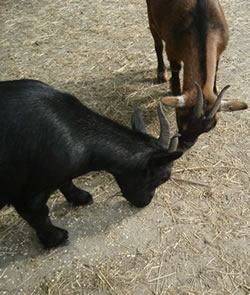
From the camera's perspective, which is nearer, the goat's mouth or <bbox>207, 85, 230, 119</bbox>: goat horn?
<bbox>207, 85, 230, 119</bbox>: goat horn

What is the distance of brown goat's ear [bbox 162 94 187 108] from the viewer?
13.7ft

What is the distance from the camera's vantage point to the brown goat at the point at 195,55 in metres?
4.17

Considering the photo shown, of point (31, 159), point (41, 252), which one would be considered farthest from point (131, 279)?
point (31, 159)

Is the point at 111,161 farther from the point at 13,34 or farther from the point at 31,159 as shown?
the point at 13,34

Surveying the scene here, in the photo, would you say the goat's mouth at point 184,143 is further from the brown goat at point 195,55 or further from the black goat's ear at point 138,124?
the black goat's ear at point 138,124

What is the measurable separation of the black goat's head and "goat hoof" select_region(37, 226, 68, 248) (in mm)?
933

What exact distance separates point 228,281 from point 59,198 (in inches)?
91.7

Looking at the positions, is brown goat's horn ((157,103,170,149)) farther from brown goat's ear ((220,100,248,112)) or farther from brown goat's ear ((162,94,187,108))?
brown goat's ear ((220,100,248,112))

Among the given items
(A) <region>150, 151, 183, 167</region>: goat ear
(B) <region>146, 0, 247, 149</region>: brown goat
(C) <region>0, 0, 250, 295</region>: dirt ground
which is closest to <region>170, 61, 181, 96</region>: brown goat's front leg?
(B) <region>146, 0, 247, 149</region>: brown goat

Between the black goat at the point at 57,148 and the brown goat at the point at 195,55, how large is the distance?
0.89m

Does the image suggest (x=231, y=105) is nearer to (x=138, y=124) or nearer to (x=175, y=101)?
(x=175, y=101)

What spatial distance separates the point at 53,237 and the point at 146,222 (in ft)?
3.82

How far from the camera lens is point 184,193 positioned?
4512mm

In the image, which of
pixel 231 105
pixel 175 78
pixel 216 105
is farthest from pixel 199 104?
pixel 175 78
